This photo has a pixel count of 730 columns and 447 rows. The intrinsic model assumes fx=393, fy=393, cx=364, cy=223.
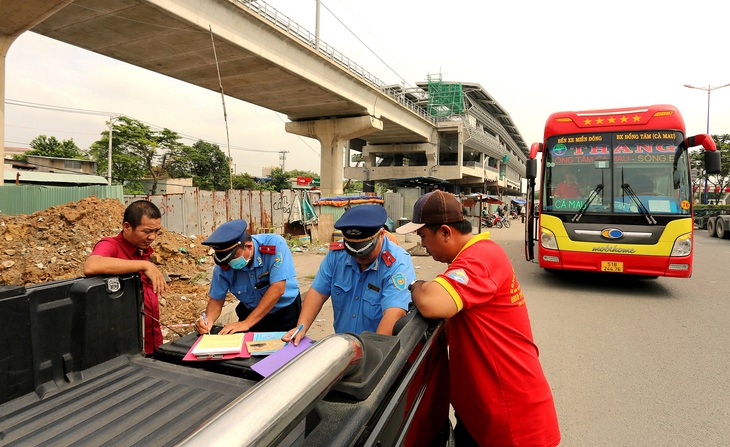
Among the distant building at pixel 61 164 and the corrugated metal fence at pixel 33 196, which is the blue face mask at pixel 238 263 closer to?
the corrugated metal fence at pixel 33 196

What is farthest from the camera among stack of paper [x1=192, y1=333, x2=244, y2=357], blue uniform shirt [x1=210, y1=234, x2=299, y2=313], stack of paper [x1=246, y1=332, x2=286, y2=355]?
blue uniform shirt [x1=210, y1=234, x2=299, y2=313]

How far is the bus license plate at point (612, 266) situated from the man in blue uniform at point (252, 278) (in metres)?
5.69

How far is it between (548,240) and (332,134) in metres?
24.3

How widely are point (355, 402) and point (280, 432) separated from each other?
0.95ft

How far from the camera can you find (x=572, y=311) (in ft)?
19.5

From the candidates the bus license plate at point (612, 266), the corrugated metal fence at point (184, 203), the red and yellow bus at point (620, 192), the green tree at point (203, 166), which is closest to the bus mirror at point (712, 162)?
the red and yellow bus at point (620, 192)

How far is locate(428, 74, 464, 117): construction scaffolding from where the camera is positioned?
43938mm

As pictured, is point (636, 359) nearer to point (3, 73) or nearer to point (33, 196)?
point (3, 73)

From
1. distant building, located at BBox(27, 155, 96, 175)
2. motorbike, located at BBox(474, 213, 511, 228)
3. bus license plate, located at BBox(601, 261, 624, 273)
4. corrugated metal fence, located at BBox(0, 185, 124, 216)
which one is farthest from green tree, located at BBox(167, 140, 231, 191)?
bus license plate, located at BBox(601, 261, 624, 273)

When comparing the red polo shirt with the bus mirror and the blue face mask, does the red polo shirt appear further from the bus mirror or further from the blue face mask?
the bus mirror

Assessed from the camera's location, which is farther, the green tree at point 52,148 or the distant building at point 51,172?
the green tree at point 52,148

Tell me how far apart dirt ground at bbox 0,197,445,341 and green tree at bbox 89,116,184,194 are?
26.0m

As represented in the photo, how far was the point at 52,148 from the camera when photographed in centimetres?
4116

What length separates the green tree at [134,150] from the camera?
33.3 meters
